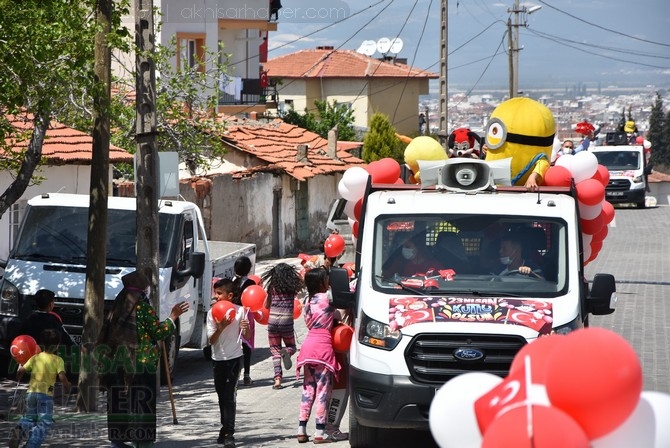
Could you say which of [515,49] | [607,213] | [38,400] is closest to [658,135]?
[515,49]

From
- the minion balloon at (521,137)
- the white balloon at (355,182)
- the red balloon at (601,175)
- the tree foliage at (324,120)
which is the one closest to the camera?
the white balloon at (355,182)

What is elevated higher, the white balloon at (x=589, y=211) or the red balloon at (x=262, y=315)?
the white balloon at (x=589, y=211)

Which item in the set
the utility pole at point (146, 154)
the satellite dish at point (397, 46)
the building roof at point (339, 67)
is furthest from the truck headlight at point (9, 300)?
the satellite dish at point (397, 46)

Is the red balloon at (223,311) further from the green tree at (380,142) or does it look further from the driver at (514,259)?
the green tree at (380,142)

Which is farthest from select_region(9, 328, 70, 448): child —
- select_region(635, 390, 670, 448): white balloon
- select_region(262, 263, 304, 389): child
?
select_region(635, 390, 670, 448): white balloon

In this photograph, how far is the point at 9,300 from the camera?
1319 centimetres

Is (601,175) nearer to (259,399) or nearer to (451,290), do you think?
(451,290)

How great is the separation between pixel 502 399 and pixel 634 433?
0.52m

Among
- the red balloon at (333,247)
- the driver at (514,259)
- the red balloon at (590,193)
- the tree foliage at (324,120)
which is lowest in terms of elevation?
the red balloon at (333,247)

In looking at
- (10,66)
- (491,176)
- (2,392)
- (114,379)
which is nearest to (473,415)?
(114,379)

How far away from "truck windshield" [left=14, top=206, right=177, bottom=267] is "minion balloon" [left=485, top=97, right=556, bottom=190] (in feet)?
13.8

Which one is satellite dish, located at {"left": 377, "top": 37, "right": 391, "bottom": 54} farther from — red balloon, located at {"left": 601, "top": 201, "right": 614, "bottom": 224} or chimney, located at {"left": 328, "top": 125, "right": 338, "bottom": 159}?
red balloon, located at {"left": 601, "top": 201, "right": 614, "bottom": 224}

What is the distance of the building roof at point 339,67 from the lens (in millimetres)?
77688

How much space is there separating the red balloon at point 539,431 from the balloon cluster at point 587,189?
22.7 ft
